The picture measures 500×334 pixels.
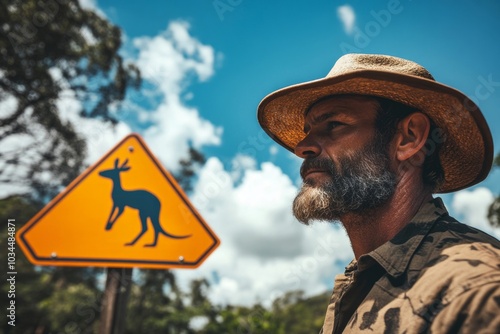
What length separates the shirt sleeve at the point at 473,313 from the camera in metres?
0.87

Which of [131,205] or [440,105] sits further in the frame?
[131,205]

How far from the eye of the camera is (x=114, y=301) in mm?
2227

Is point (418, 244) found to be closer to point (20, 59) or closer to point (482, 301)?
point (482, 301)

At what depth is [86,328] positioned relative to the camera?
80.7 feet

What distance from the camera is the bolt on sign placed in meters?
2.22

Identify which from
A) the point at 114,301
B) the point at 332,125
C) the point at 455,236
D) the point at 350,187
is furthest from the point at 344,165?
the point at 114,301

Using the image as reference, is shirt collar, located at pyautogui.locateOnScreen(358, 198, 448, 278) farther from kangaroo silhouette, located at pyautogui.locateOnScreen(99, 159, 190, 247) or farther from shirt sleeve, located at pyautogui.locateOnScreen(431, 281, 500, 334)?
kangaroo silhouette, located at pyautogui.locateOnScreen(99, 159, 190, 247)

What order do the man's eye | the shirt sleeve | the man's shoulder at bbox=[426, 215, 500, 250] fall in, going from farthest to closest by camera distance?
1. the man's eye
2. the man's shoulder at bbox=[426, 215, 500, 250]
3. the shirt sleeve

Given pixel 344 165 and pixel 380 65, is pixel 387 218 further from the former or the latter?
pixel 380 65

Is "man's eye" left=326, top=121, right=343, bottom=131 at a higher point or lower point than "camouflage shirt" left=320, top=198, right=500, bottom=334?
higher

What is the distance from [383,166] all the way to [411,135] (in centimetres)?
24

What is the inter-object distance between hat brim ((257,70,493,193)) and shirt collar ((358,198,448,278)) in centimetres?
52

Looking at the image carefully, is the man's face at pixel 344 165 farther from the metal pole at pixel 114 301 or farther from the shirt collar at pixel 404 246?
the metal pole at pixel 114 301

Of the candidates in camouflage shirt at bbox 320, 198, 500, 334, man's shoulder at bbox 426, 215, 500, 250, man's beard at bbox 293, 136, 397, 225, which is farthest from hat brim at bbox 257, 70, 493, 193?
man's shoulder at bbox 426, 215, 500, 250
